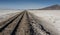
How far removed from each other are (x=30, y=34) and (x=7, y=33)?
1.92 metres

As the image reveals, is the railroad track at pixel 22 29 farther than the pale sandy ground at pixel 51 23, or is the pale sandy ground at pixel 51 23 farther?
the pale sandy ground at pixel 51 23

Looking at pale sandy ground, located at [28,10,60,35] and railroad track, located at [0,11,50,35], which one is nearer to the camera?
railroad track, located at [0,11,50,35]

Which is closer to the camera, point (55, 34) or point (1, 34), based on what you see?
point (1, 34)

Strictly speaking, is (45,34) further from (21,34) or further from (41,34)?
(21,34)

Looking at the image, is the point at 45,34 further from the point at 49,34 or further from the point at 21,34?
the point at 21,34

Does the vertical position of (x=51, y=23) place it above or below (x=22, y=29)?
below

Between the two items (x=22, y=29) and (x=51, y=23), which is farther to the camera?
(x=51, y=23)

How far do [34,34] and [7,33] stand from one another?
7.40 ft

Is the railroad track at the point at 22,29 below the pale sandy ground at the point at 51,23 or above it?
above

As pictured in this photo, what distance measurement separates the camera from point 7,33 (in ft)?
44.8

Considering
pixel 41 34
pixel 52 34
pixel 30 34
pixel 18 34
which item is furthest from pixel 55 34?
pixel 18 34

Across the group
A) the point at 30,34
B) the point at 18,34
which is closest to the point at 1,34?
the point at 18,34

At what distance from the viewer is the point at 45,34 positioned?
14.0 meters

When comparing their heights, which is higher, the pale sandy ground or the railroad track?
the railroad track
